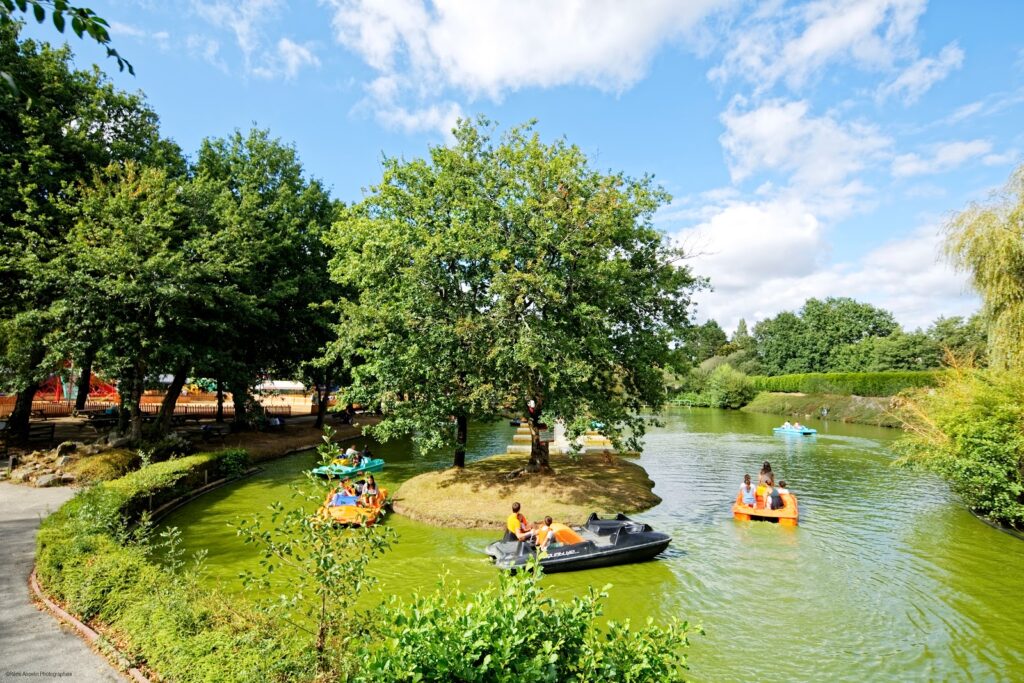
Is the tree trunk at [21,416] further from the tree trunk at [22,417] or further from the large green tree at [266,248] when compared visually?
the large green tree at [266,248]

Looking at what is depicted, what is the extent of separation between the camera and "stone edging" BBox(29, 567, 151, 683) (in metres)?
8.14

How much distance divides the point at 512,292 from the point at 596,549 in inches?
320

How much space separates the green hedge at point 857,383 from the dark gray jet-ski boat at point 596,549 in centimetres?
4563

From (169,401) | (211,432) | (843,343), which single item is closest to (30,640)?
(169,401)

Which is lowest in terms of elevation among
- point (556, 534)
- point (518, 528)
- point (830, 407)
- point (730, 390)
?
point (556, 534)

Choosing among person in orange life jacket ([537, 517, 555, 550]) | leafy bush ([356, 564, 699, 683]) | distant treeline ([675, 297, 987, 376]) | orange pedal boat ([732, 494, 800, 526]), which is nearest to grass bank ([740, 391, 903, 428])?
distant treeline ([675, 297, 987, 376])

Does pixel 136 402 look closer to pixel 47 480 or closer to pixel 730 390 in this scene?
pixel 47 480

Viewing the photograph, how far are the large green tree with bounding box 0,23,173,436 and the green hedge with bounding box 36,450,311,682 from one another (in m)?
14.1

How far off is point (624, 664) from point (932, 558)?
1586 centimetres

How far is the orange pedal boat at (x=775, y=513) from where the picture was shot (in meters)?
19.5

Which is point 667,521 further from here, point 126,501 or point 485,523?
point 126,501

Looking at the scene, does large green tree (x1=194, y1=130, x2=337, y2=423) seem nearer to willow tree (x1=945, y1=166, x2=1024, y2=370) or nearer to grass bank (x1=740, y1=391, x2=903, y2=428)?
willow tree (x1=945, y1=166, x2=1024, y2=370)

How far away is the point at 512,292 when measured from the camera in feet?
60.0

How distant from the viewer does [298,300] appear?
Result: 113ft
